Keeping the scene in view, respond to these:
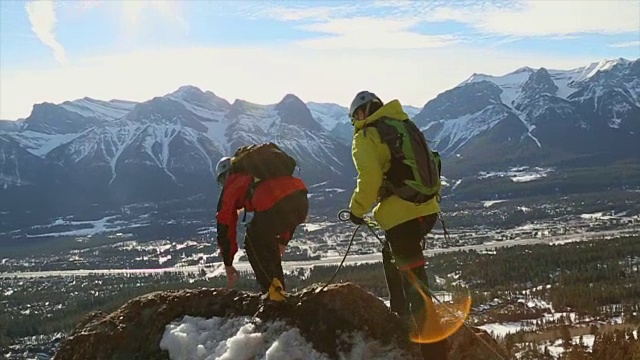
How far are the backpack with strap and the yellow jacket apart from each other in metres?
0.07

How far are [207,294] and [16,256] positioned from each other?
197 metres

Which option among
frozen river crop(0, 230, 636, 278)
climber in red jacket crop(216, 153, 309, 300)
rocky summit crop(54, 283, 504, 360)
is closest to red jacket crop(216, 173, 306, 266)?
climber in red jacket crop(216, 153, 309, 300)

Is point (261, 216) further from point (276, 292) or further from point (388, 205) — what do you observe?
point (388, 205)

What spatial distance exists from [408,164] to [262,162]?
224cm

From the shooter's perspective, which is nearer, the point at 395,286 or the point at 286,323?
the point at 286,323

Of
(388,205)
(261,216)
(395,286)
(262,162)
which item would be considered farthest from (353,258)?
(388,205)

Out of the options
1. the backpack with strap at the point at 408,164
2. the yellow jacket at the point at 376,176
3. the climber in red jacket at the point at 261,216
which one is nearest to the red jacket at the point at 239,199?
the climber in red jacket at the point at 261,216

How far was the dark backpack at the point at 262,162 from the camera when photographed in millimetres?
7957

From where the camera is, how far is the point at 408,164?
6379 millimetres

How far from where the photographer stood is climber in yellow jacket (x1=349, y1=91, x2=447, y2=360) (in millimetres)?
6359

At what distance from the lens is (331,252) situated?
481 feet

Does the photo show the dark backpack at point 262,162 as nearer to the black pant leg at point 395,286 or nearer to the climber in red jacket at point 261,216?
the climber in red jacket at point 261,216

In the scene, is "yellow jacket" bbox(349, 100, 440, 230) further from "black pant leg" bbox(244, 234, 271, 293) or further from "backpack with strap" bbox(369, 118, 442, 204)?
"black pant leg" bbox(244, 234, 271, 293)

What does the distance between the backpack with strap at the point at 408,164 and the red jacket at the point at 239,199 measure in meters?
1.85
